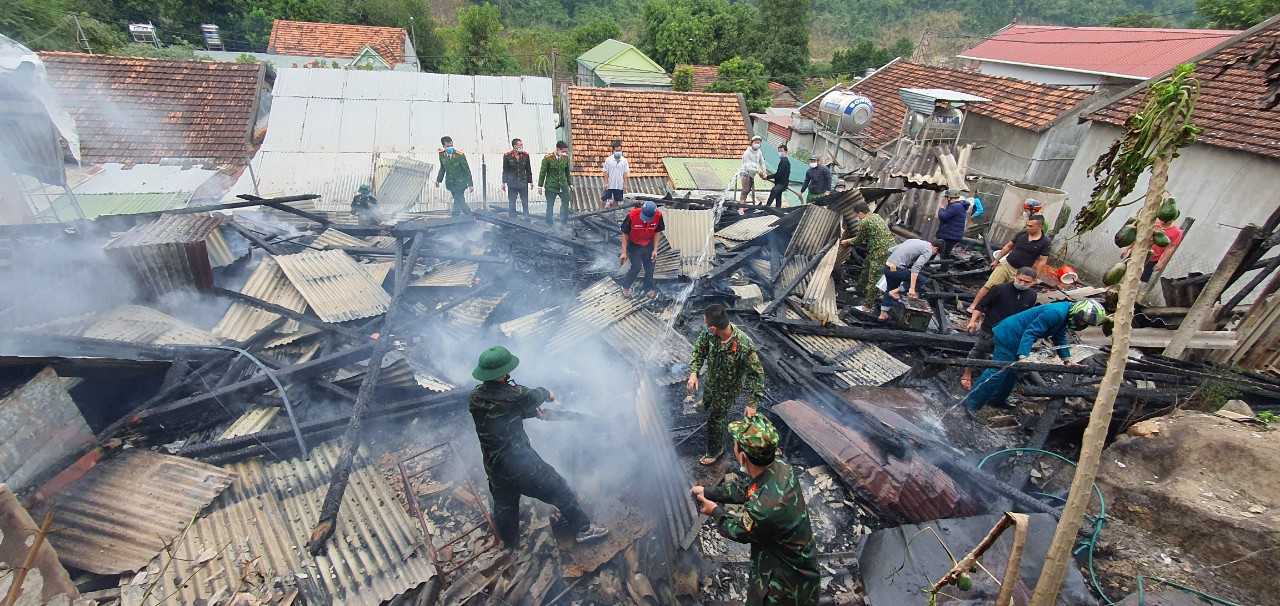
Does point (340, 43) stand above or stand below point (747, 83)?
above

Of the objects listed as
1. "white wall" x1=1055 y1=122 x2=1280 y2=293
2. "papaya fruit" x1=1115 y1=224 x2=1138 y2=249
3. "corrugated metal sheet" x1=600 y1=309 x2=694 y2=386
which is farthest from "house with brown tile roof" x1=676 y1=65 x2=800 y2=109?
"papaya fruit" x1=1115 y1=224 x2=1138 y2=249

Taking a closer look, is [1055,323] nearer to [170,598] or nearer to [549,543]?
[549,543]

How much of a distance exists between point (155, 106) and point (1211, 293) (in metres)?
21.4

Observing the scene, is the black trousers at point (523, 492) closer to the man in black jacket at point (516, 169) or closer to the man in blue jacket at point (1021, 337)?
the man in blue jacket at point (1021, 337)

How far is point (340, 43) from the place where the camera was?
27.4m

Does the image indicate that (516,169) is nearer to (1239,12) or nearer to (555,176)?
(555,176)

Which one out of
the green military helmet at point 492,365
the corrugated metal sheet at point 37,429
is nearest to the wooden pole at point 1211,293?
the green military helmet at point 492,365

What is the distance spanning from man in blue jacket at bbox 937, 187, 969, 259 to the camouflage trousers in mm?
2114

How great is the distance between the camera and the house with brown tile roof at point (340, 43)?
26.4m

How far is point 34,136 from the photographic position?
7164 millimetres

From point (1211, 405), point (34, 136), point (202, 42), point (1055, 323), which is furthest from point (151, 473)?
point (202, 42)

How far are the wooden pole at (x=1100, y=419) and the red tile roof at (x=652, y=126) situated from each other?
13.1 meters

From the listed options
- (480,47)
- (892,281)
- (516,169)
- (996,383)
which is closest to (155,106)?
(516,169)

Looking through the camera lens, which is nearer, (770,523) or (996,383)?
(770,523)
